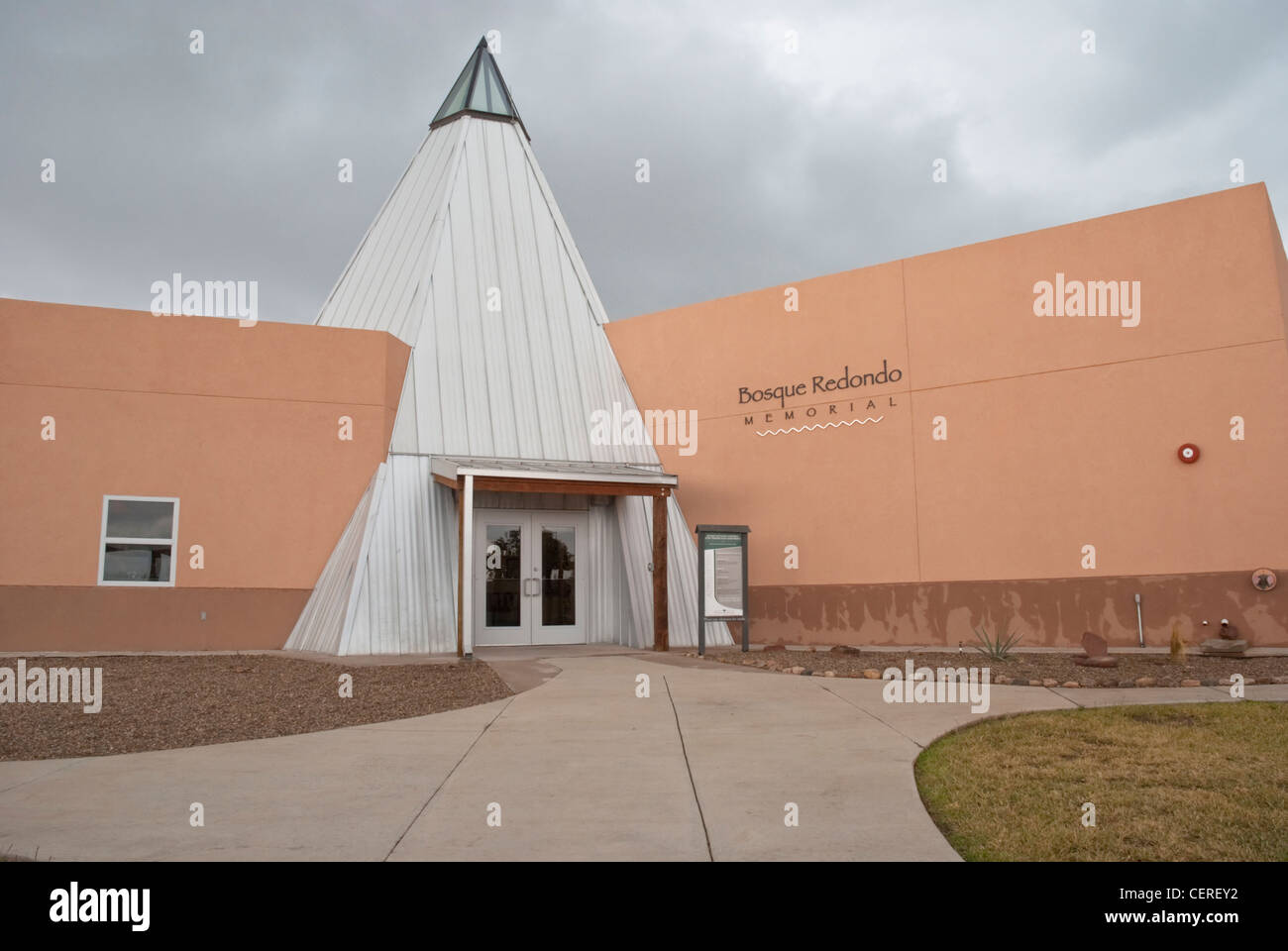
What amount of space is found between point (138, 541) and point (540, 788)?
1118cm

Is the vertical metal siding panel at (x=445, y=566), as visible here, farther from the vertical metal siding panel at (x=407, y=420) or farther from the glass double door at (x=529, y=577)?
the vertical metal siding panel at (x=407, y=420)

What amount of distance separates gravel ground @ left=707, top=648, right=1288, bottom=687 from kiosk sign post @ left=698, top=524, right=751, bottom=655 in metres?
0.79

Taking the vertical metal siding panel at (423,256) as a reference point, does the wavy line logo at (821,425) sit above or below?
below

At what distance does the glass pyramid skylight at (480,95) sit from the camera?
2069 cm

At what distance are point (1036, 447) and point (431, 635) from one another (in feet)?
31.4

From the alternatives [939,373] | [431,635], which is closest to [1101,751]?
[939,373]

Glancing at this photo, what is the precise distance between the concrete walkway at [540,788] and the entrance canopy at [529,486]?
14.5 feet

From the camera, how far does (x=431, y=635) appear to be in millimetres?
14203

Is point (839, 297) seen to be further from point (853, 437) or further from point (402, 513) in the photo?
point (402, 513)

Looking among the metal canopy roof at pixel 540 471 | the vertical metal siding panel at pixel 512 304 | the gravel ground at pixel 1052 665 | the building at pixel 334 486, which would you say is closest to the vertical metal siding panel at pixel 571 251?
the vertical metal siding panel at pixel 512 304

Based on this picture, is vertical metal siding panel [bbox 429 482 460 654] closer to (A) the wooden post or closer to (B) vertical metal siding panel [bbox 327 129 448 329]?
(A) the wooden post

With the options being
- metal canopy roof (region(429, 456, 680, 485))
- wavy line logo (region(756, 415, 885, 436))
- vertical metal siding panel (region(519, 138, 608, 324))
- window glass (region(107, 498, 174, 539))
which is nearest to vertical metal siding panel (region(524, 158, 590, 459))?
vertical metal siding panel (region(519, 138, 608, 324))

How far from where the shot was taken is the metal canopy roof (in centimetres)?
1362
